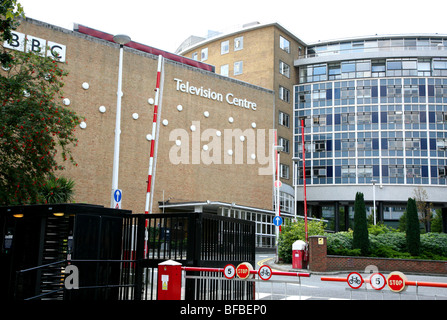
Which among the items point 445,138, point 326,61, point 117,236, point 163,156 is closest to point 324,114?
point 326,61

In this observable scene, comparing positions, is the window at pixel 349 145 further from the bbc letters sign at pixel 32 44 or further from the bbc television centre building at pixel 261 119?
the bbc letters sign at pixel 32 44

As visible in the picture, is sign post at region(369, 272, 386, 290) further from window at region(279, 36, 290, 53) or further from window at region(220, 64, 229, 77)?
window at region(220, 64, 229, 77)

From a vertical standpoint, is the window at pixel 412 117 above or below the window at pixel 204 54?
below

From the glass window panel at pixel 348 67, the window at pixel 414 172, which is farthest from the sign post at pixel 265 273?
the glass window panel at pixel 348 67

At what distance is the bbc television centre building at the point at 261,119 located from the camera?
3841 centimetres

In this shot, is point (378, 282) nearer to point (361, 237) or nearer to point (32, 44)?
point (361, 237)

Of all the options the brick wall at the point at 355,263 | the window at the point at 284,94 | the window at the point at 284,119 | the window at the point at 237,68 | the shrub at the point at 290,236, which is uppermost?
the window at the point at 237,68

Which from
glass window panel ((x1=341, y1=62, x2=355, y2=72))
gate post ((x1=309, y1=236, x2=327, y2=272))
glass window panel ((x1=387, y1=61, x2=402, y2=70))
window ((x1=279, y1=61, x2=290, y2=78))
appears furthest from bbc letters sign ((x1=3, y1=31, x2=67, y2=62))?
glass window panel ((x1=387, y1=61, x2=402, y2=70))

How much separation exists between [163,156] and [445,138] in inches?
1483

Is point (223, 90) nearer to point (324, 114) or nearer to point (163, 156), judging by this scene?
point (163, 156)

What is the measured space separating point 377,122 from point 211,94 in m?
25.4

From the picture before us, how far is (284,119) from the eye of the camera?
62.2m

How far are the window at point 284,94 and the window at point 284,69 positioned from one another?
192cm

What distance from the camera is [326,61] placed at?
214ft
